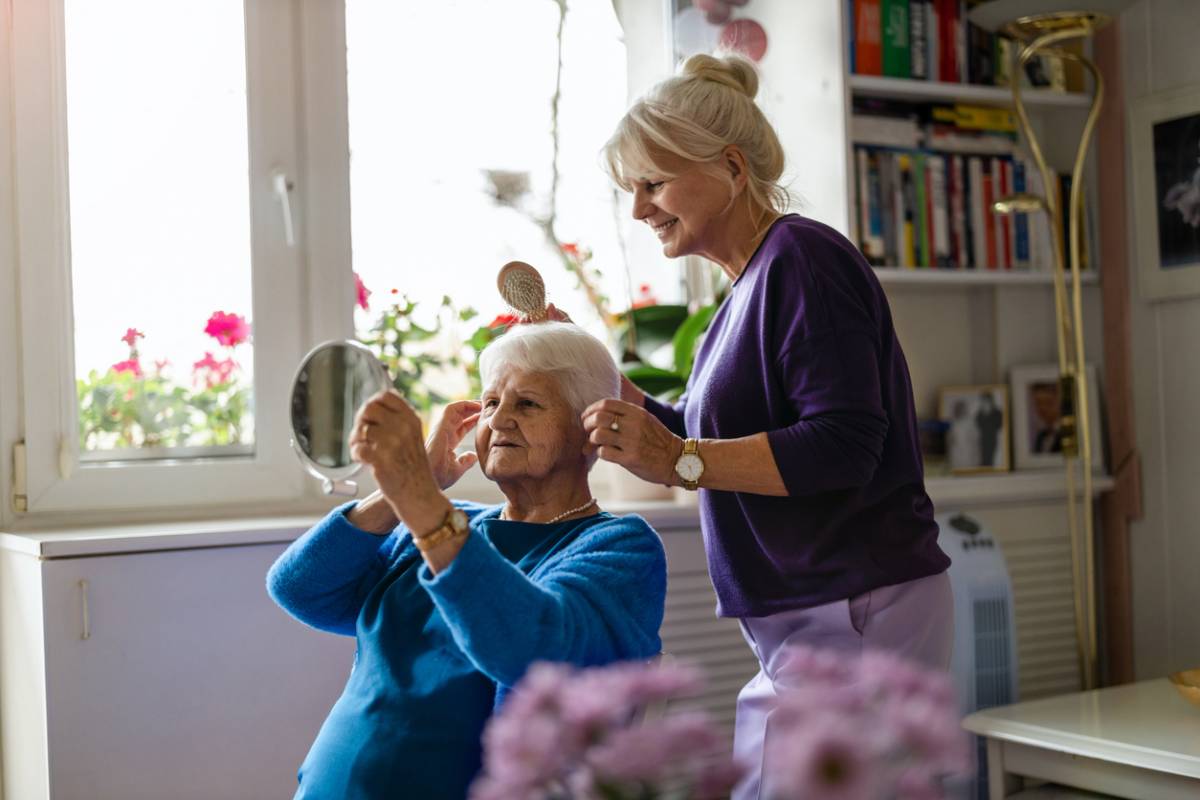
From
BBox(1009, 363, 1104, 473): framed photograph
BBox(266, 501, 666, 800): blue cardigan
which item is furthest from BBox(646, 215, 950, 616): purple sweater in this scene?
BBox(1009, 363, 1104, 473): framed photograph

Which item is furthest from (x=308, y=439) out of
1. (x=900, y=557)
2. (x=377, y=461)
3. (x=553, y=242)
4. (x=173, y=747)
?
(x=553, y=242)

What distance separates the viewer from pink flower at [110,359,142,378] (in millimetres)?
2369

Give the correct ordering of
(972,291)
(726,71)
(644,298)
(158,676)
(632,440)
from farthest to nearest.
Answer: (972,291), (644,298), (158,676), (726,71), (632,440)

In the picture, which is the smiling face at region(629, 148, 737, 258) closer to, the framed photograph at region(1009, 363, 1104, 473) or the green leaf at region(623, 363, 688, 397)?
the green leaf at region(623, 363, 688, 397)

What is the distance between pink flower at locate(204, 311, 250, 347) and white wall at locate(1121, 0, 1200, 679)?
2.01 m

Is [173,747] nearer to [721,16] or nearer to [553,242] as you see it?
[553,242]

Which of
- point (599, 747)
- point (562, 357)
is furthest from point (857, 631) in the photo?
point (599, 747)

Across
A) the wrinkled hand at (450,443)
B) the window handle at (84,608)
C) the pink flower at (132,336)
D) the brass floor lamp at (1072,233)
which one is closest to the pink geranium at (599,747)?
the wrinkled hand at (450,443)

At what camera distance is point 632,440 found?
1.47m

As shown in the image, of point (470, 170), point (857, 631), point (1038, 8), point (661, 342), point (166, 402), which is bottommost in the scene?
point (857, 631)

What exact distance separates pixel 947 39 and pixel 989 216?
407mm

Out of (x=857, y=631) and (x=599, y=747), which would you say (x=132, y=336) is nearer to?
(x=857, y=631)

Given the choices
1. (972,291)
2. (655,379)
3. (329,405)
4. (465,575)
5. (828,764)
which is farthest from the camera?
(972,291)

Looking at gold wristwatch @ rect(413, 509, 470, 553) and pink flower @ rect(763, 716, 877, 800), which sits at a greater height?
gold wristwatch @ rect(413, 509, 470, 553)
